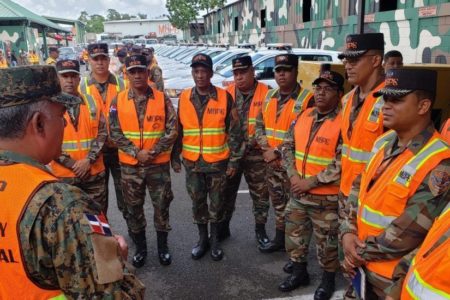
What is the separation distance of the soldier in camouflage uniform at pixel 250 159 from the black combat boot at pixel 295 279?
78 cm

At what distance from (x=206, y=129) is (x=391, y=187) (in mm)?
2244

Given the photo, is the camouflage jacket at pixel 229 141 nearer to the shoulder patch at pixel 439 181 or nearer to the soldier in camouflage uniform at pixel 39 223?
the shoulder patch at pixel 439 181

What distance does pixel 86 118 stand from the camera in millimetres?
3736

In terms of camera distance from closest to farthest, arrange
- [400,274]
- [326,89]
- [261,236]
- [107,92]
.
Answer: [400,274] → [326,89] → [261,236] → [107,92]

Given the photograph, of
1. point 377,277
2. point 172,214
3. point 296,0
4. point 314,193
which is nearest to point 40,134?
point 377,277

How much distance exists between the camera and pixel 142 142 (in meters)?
3.87

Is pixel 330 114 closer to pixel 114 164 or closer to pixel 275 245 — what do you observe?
pixel 275 245

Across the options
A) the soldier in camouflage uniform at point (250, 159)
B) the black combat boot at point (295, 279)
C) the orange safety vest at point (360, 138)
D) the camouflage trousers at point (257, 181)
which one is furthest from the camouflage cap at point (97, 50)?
the black combat boot at point (295, 279)

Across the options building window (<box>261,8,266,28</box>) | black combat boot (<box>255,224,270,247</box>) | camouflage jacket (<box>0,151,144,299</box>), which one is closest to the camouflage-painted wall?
building window (<box>261,8,266,28</box>)

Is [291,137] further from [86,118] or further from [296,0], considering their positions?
[296,0]

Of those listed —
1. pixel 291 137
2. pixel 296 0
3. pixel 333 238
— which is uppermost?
pixel 296 0

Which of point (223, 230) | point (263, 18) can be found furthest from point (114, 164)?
point (263, 18)

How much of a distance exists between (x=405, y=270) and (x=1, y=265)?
1738mm

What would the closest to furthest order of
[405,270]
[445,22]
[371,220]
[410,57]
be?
[405,270]
[371,220]
[445,22]
[410,57]
